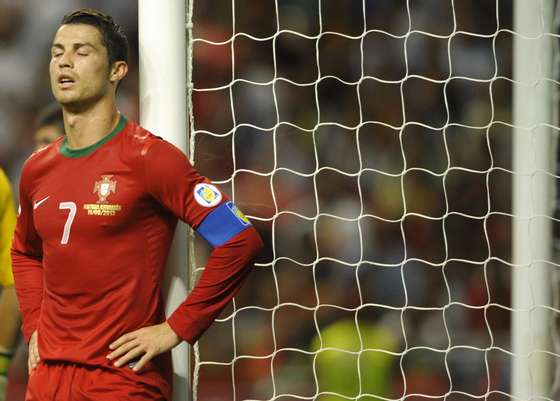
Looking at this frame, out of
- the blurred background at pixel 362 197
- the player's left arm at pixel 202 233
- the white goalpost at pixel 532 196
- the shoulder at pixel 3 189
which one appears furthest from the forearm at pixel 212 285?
the blurred background at pixel 362 197

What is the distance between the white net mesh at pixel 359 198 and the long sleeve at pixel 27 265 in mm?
1136

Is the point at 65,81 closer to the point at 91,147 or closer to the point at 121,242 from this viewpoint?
the point at 91,147

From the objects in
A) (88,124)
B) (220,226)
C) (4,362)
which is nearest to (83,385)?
(220,226)

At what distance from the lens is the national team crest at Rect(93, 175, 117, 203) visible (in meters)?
1.77

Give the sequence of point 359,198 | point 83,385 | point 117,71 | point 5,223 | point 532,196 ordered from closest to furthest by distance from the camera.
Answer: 1. point 83,385
2. point 117,71
3. point 532,196
4. point 5,223
5. point 359,198

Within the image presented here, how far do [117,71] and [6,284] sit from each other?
3.57 ft

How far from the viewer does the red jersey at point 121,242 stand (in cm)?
177

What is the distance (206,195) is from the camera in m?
1.79

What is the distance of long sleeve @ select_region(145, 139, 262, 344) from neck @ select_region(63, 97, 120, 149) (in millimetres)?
113

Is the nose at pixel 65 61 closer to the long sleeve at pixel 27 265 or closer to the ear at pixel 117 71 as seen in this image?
the ear at pixel 117 71

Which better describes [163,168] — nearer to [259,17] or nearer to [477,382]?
[259,17]

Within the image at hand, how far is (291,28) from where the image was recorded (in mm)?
3287

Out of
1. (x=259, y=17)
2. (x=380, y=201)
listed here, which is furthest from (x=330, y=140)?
(x=259, y=17)

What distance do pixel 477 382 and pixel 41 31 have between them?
2.27m
